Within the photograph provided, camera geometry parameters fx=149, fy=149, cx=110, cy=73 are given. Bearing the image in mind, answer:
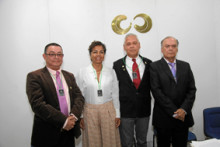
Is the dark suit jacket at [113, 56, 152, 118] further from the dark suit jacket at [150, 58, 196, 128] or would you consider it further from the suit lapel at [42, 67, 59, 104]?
the suit lapel at [42, 67, 59, 104]

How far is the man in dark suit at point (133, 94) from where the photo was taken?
2.18 m

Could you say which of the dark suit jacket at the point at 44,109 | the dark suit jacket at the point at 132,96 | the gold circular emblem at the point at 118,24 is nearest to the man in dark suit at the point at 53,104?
the dark suit jacket at the point at 44,109

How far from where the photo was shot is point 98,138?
2.06m

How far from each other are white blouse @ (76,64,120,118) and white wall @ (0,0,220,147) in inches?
33.1

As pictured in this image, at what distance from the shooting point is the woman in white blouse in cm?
205

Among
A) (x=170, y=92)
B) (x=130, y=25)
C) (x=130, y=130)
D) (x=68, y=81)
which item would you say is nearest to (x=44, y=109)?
(x=68, y=81)

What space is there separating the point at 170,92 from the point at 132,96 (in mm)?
520

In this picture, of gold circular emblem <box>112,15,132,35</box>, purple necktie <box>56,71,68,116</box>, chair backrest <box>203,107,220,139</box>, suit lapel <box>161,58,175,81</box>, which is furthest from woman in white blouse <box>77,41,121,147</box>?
chair backrest <box>203,107,220,139</box>

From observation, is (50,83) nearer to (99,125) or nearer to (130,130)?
(99,125)

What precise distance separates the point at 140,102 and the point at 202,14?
8.10 ft

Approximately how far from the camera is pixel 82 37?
9.58ft

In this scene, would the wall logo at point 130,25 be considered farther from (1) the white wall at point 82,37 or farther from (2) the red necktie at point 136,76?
(2) the red necktie at point 136,76

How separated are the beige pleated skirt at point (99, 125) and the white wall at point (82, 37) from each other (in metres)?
1.17

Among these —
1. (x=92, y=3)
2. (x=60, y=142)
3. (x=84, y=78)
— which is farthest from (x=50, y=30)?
(x=60, y=142)
